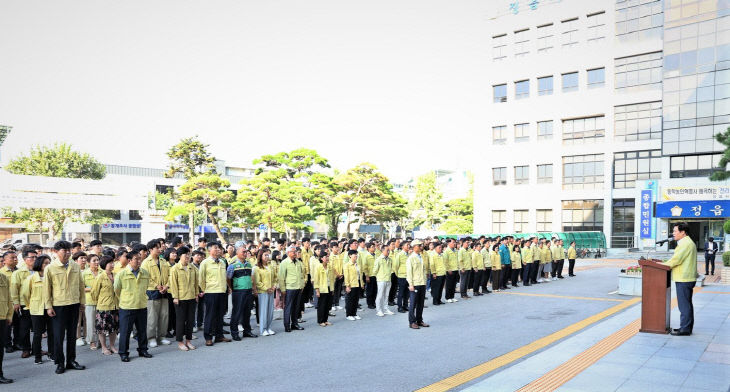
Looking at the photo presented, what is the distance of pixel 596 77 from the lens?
143ft

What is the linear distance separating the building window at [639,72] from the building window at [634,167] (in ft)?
16.9

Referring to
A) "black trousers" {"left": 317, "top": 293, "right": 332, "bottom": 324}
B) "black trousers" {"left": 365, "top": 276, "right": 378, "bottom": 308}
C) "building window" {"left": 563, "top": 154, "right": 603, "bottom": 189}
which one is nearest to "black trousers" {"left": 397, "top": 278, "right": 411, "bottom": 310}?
"black trousers" {"left": 365, "top": 276, "right": 378, "bottom": 308}

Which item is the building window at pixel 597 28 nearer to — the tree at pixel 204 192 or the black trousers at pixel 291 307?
the tree at pixel 204 192

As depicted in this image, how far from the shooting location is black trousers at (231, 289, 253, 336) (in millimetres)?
9781

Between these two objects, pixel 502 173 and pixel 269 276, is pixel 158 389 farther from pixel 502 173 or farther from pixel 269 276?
pixel 502 173

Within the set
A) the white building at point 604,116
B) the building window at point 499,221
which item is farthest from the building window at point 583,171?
the building window at point 499,221

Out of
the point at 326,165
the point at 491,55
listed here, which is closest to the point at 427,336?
the point at 326,165

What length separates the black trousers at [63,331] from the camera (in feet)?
24.7

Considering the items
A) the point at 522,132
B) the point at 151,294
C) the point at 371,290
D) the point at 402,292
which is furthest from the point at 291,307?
the point at 522,132

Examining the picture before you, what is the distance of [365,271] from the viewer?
1426 cm

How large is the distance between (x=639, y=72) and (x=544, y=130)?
8.45 m

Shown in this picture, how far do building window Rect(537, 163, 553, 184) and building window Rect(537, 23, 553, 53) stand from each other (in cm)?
1006

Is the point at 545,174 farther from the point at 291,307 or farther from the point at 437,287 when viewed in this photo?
the point at 291,307

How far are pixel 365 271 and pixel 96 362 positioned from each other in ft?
24.3
